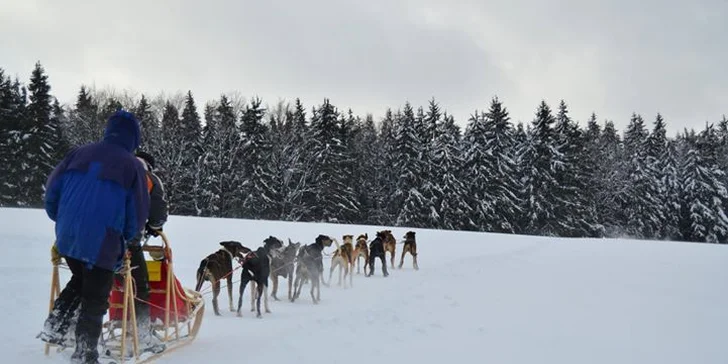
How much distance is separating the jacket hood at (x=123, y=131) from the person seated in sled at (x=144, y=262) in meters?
0.39

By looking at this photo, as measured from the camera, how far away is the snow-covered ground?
15.4ft

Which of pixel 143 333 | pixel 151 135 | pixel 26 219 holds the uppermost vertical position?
pixel 151 135

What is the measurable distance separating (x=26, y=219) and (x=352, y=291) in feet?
25.9

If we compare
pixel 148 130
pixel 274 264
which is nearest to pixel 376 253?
pixel 274 264

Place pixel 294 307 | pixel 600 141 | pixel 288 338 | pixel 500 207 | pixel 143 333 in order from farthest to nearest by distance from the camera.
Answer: pixel 600 141
pixel 500 207
pixel 294 307
pixel 288 338
pixel 143 333

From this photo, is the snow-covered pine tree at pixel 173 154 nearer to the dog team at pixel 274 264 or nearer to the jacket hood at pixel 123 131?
the dog team at pixel 274 264

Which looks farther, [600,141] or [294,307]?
[600,141]

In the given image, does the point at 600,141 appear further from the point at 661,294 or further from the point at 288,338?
the point at 288,338

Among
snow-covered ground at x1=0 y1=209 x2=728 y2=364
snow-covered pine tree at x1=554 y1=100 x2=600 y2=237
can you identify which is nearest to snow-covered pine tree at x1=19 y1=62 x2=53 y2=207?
snow-covered ground at x1=0 y1=209 x2=728 y2=364

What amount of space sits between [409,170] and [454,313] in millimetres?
30474

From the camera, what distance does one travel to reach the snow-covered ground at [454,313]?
15.4 ft

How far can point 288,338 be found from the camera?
486 centimetres

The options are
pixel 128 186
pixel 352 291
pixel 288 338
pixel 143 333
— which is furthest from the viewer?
pixel 352 291

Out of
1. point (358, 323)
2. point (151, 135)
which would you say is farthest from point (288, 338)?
point (151, 135)
